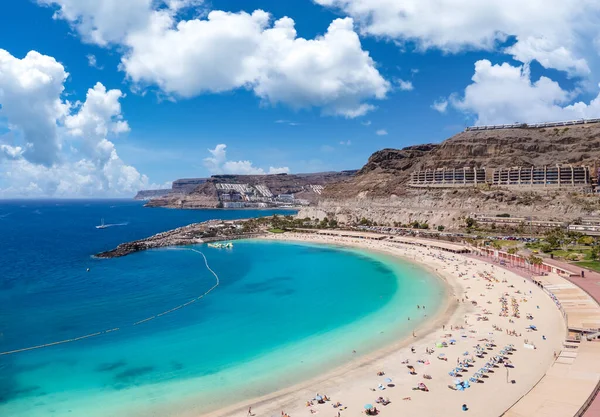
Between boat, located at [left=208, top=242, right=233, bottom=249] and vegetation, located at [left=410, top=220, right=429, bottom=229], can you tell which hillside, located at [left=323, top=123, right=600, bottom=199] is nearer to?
vegetation, located at [left=410, top=220, right=429, bottom=229]

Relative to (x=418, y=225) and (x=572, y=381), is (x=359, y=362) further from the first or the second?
(x=418, y=225)

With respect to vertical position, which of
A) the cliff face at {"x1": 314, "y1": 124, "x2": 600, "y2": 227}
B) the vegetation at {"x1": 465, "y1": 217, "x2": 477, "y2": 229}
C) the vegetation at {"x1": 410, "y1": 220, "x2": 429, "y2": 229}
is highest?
the cliff face at {"x1": 314, "y1": 124, "x2": 600, "y2": 227}

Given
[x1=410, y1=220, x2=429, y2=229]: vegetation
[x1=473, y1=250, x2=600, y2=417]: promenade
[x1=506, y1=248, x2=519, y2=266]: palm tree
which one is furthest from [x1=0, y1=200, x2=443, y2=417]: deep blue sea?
[x1=410, y1=220, x2=429, y2=229]: vegetation

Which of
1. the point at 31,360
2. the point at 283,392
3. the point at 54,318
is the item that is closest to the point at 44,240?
the point at 54,318

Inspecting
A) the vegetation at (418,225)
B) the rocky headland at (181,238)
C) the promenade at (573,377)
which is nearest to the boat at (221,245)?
the rocky headland at (181,238)

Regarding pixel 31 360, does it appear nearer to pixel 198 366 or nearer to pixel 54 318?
pixel 54 318

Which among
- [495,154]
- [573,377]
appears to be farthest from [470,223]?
[573,377]

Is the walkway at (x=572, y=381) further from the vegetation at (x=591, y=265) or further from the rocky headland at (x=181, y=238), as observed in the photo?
the rocky headland at (x=181, y=238)
